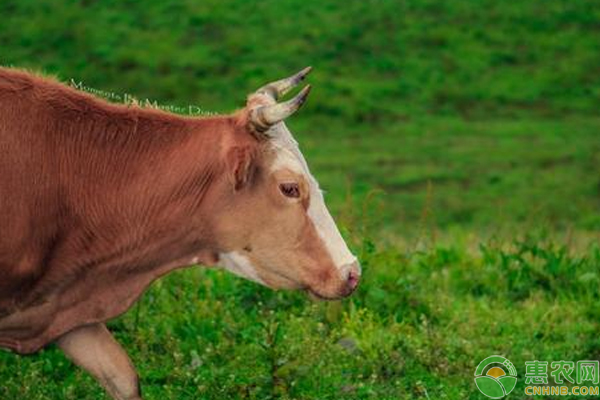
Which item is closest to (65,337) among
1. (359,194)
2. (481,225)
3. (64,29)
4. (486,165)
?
(481,225)

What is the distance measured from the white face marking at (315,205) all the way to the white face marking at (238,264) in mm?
374

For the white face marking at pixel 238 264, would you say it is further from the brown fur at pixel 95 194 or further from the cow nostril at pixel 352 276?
the cow nostril at pixel 352 276

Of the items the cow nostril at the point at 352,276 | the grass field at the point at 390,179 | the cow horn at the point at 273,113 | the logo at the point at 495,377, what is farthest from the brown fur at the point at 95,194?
the logo at the point at 495,377

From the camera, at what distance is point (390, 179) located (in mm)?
21672

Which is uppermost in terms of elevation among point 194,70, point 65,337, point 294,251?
point 294,251

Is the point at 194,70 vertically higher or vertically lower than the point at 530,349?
lower

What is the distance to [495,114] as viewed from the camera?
85.4 feet

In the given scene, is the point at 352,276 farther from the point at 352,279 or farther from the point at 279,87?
the point at 279,87

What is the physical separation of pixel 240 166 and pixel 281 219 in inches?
12.1

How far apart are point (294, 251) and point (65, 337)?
1.17m

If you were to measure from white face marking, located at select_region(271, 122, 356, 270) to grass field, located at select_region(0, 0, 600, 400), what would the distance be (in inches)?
46.7

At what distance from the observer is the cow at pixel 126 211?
22.8 ft

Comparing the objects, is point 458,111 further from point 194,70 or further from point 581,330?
point 581,330

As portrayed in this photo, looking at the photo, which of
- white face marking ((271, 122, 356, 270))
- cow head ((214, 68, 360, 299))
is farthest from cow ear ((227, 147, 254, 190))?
white face marking ((271, 122, 356, 270))
